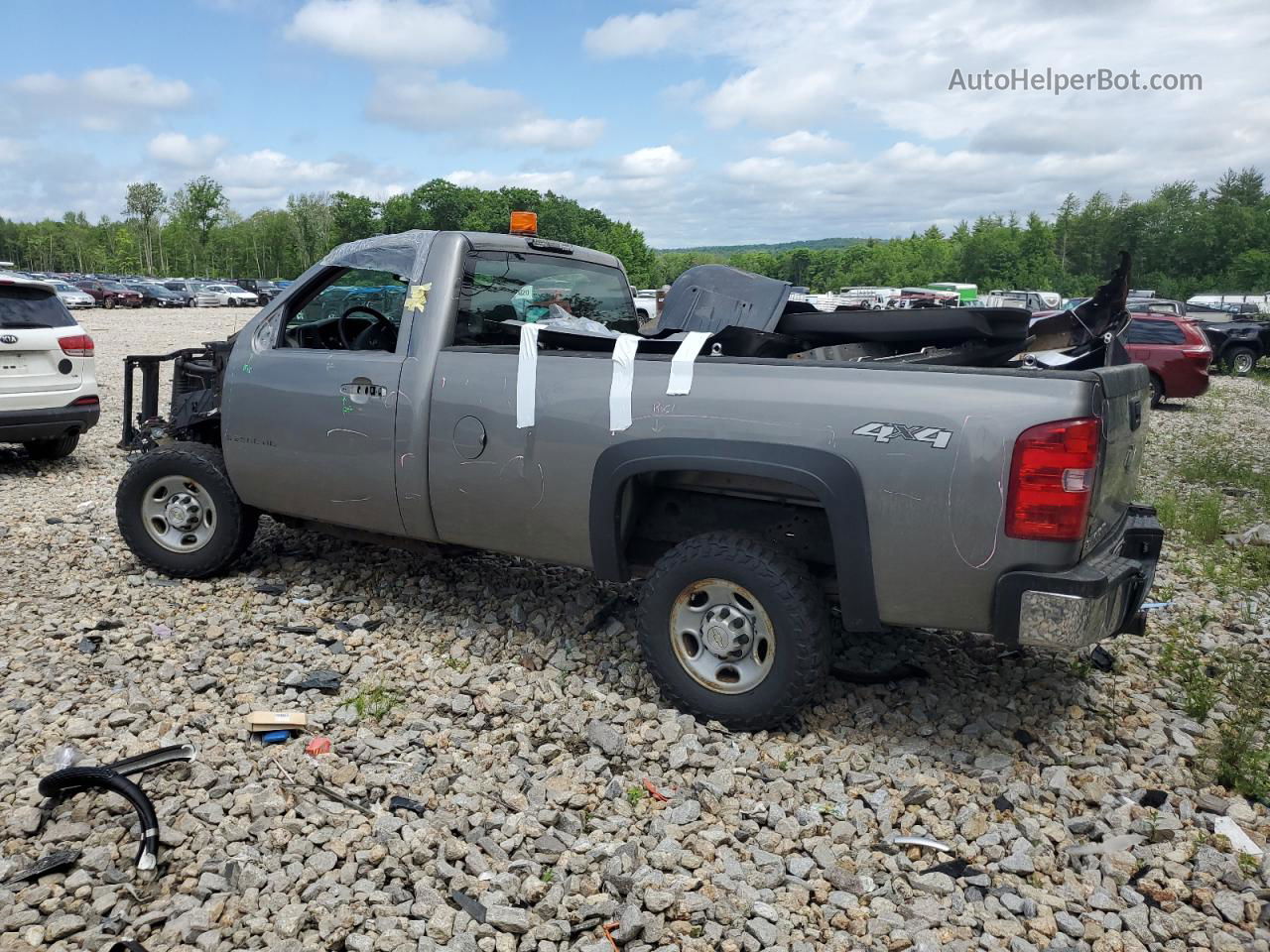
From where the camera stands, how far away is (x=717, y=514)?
4.35 m

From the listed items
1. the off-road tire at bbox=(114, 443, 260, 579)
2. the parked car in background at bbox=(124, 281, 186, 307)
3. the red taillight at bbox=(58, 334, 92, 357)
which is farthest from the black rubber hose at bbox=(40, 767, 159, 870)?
the parked car in background at bbox=(124, 281, 186, 307)

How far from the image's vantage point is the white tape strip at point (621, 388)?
4023 millimetres

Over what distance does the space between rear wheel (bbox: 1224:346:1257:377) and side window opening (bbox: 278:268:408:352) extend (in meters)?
27.6

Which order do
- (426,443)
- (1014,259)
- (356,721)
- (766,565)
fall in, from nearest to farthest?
(766,565) → (356,721) → (426,443) → (1014,259)

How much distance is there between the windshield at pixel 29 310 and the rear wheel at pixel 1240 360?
27747mm

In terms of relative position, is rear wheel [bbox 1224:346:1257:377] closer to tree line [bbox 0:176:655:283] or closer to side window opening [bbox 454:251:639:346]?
side window opening [bbox 454:251:639:346]

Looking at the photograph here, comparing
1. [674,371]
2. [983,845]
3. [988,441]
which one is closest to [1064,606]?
[988,441]

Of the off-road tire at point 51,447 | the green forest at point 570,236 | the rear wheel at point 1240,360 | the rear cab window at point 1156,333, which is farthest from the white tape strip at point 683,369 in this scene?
the green forest at point 570,236

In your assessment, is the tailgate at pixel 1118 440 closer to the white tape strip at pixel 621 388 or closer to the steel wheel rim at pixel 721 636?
the steel wheel rim at pixel 721 636

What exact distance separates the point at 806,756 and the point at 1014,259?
110593 mm

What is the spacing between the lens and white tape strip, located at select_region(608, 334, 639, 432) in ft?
13.2

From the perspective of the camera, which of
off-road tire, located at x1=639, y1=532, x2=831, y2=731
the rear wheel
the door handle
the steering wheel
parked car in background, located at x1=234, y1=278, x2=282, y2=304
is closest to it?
off-road tire, located at x1=639, y1=532, x2=831, y2=731

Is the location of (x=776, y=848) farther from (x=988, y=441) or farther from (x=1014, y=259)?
(x=1014, y=259)

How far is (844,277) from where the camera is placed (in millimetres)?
136625
